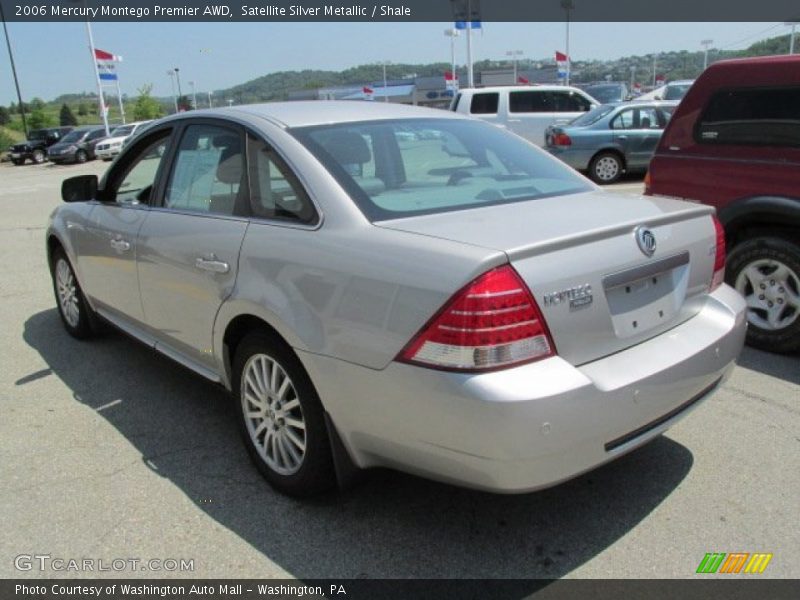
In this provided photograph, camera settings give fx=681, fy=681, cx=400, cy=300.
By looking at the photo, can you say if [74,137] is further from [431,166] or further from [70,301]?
[431,166]

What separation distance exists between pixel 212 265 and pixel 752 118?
3.74 meters

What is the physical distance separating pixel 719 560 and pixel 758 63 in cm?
356

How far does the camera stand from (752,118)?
463 centimetres

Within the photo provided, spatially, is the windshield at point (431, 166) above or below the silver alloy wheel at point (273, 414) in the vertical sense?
above

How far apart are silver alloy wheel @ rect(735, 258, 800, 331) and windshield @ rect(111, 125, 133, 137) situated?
3289cm

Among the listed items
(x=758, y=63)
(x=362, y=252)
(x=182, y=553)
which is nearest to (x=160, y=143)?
(x=362, y=252)

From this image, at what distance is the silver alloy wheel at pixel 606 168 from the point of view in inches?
529

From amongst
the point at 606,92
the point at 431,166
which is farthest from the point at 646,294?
the point at 606,92

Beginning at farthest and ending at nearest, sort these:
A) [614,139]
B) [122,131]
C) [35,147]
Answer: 1. [35,147]
2. [122,131]
3. [614,139]

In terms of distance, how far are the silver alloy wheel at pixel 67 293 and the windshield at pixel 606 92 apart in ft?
73.5

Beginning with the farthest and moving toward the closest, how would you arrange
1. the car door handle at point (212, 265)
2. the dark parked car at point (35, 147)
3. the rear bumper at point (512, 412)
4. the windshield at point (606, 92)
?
1. the dark parked car at point (35, 147)
2. the windshield at point (606, 92)
3. the car door handle at point (212, 265)
4. the rear bumper at point (512, 412)

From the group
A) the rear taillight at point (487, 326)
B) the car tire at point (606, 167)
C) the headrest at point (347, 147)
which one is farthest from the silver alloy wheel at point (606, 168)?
the rear taillight at point (487, 326)

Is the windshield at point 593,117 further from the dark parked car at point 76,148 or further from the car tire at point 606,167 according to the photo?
the dark parked car at point 76,148

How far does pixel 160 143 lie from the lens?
3984 millimetres
